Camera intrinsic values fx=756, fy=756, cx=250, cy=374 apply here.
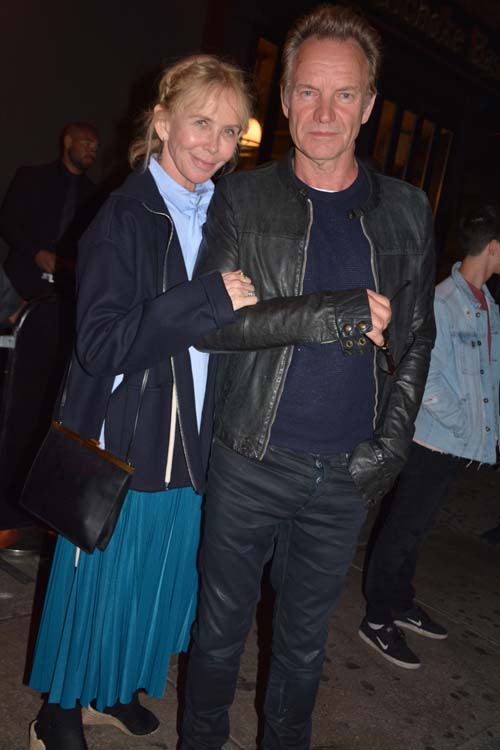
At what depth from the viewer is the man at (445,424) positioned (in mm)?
3576

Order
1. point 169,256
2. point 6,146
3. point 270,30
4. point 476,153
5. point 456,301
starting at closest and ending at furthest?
1. point 169,256
2. point 456,301
3. point 6,146
4. point 270,30
5. point 476,153

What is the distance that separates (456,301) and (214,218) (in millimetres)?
1739

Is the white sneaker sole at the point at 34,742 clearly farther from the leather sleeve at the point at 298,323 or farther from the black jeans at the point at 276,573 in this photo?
the leather sleeve at the point at 298,323

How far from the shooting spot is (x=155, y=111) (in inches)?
89.3

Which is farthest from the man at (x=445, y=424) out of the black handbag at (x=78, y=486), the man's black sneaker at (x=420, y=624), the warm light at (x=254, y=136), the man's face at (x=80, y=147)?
the warm light at (x=254, y=136)

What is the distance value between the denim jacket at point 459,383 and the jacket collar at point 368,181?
1.39m

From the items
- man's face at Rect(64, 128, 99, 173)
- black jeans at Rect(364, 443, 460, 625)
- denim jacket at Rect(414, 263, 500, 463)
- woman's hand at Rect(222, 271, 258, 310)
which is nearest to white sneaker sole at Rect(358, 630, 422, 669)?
black jeans at Rect(364, 443, 460, 625)

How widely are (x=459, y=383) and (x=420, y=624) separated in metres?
1.31

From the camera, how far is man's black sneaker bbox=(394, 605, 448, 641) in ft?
13.0

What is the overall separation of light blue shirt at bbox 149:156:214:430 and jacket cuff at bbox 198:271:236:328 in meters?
0.23

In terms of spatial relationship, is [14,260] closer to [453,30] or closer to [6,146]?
[6,146]

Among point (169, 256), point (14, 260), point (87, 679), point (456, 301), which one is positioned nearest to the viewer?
point (169, 256)

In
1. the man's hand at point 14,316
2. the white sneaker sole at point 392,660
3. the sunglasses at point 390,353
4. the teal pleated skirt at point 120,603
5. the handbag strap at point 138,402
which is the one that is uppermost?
the sunglasses at point 390,353

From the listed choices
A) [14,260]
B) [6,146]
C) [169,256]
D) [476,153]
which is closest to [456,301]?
[169,256]
